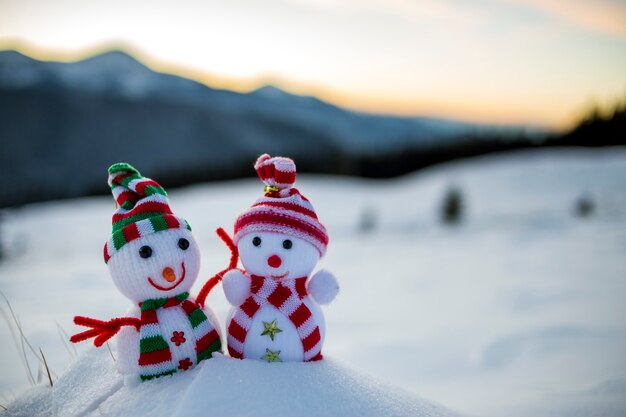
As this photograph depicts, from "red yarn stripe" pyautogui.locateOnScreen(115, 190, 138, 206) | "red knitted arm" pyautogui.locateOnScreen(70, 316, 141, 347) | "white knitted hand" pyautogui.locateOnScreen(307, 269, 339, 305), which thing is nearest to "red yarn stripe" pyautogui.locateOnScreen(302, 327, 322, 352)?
"white knitted hand" pyautogui.locateOnScreen(307, 269, 339, 305)

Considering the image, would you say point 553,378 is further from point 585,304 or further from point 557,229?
point 557,229

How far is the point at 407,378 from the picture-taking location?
2596mm

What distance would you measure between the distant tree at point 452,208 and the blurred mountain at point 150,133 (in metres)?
6.87

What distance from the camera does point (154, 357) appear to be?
151 centimetres

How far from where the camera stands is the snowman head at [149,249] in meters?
1.54

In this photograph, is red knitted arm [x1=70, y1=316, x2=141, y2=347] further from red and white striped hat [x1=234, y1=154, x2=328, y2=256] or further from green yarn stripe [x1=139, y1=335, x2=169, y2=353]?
red and white striped hat [x1=234, y1=154, x2=328, y2=256]

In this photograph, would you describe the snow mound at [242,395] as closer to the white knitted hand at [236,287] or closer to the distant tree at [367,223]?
the white knitted hand at [236,287]

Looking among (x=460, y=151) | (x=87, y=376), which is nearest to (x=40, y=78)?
(x=460, y=151)

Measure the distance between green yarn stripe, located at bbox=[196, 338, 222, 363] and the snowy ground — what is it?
0.58 metres

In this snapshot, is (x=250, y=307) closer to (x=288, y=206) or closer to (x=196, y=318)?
(x=196, y=318)

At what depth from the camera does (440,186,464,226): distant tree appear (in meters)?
7.59

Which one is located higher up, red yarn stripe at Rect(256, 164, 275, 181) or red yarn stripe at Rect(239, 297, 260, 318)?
red yarn stripe at Rect(256, 164, 275, 181)

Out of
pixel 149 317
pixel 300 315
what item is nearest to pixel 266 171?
pixel 300 315

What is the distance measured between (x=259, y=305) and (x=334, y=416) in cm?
47
